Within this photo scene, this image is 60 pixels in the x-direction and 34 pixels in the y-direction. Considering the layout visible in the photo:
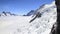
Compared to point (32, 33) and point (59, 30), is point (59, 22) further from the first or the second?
point (32, 33)

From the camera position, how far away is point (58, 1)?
766cm

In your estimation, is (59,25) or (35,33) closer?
(59,25)

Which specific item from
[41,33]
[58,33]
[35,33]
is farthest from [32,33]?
[58,33]

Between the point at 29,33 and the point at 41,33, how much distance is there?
2.99 meters

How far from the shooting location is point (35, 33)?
20078 mm

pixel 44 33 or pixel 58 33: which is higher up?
pixel 58 33

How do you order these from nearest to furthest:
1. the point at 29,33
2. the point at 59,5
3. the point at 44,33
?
the point at 59,5
the point at 44,33
the point at 29,33

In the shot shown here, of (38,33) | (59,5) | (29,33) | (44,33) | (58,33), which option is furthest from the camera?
(29,33)

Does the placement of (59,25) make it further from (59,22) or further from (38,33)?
(38,33)

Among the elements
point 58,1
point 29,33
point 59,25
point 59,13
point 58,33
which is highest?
point 58,1

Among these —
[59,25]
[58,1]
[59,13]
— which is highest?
[58,1]

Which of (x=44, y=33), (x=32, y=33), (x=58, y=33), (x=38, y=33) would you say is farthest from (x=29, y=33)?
(x=58, y=33)

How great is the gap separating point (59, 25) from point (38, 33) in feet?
38.8

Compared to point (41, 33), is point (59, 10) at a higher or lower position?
higher
